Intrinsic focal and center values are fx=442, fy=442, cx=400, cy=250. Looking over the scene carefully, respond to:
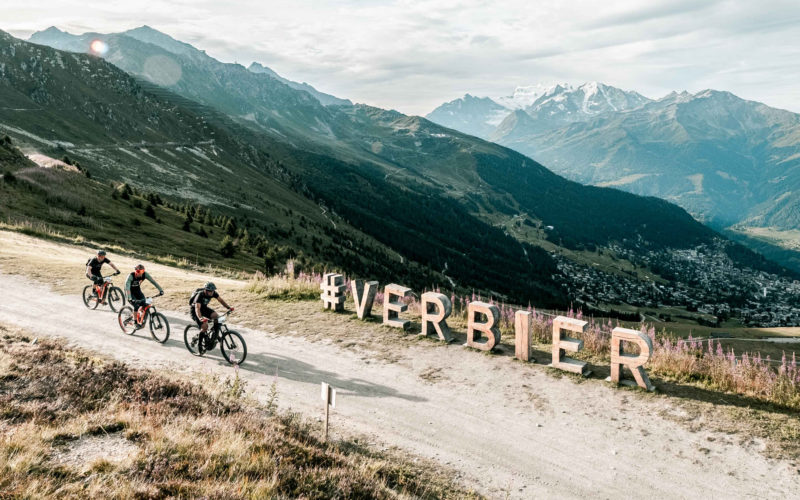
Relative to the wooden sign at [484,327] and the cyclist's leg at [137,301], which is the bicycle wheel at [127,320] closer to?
the cyclist's leg at [137,301]

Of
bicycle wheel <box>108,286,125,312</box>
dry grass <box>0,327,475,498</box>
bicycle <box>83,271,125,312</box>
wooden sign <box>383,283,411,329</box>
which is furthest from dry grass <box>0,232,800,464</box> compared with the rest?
dry grass <box>0,327,475,498</box>

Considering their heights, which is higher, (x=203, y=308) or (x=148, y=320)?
(x=203, y=308)

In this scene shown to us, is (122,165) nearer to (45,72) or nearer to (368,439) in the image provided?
(45,72)

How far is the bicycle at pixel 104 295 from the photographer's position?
69.6 ft

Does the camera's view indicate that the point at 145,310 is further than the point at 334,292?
No

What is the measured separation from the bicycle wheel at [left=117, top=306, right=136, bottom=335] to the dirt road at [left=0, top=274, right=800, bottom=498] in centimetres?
39

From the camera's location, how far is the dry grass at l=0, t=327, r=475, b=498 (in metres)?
7.38

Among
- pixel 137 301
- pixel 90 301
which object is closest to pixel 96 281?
pixel 90 301

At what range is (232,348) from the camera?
1606 centimetres

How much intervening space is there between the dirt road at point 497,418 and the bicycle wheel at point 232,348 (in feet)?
1.21

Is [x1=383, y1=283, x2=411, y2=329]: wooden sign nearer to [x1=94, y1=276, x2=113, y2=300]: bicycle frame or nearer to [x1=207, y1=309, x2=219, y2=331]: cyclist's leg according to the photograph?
[x1=207, y1=309, x2=219, y2=331]: cyclist's leg

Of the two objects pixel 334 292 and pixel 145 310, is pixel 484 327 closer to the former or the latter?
pixel 334 292

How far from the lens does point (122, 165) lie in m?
109

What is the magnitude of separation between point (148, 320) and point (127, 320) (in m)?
0.91
